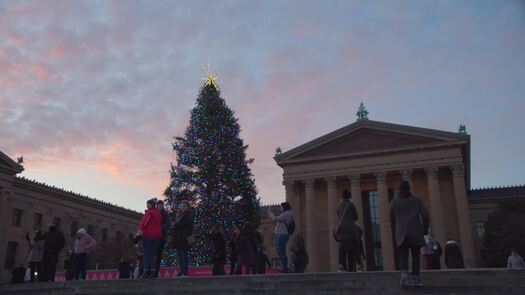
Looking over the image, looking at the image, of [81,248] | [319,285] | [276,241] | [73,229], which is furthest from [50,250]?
[73,229]

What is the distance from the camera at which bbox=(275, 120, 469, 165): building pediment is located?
3706cm

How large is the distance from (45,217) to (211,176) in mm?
28870

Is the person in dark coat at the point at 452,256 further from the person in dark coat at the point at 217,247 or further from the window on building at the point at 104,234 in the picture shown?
the window on building at the point at 104,234

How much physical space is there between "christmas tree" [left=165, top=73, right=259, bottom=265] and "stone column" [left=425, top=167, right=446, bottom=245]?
43.2 feet

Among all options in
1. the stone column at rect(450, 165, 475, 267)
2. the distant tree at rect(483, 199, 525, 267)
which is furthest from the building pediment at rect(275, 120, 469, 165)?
the distant tree at rect(483, 199, 525, 267)

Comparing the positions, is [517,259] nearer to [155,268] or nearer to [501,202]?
[155,268]

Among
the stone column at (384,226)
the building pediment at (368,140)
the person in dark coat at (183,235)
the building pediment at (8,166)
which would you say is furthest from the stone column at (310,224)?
the person in dark coat at (183,235)

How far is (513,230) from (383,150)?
515 inches

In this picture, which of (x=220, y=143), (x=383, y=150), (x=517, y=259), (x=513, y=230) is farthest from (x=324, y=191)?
(x=517, y=259)

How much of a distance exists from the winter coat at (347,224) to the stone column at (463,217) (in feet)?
85.9

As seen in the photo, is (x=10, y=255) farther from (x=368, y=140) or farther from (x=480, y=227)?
(x=480, y=227)

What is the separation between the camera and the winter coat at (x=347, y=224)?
1102cm

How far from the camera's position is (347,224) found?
1107cm

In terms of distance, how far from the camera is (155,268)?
39.3 ft
